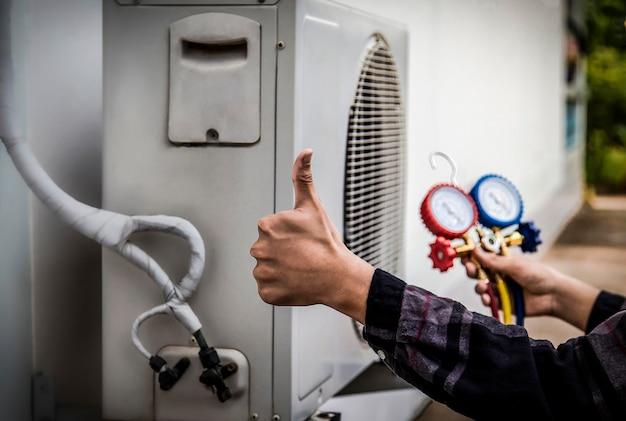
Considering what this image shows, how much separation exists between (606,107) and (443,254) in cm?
822

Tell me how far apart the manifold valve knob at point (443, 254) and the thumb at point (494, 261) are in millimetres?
165

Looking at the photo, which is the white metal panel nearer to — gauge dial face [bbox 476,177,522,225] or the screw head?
the screw head

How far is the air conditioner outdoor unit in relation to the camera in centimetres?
109

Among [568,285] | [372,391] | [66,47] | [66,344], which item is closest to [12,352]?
[66,344]

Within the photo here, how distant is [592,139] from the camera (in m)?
8.63

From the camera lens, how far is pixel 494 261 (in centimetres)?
136

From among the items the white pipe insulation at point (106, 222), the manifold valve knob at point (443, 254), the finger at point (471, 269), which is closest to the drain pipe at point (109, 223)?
the white pipe insulation at point (106, 222)

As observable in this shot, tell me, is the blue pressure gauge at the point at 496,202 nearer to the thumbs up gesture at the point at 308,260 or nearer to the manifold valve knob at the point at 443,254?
the manifold valve knob at the point at 443,254

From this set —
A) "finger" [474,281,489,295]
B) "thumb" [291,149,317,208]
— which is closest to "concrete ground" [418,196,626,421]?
"finger" [474,281,489,295]

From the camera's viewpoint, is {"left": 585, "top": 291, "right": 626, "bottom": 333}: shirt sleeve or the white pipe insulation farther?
{"left": 585, "top": 291, "right": 626, "bottom": 333}: shirt sleeve

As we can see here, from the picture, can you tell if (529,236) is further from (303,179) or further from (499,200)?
(303,179)

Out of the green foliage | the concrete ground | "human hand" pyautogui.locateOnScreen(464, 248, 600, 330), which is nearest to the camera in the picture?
"human hand" pyautogui.locateOnScreen(464, 248, 600, 330)

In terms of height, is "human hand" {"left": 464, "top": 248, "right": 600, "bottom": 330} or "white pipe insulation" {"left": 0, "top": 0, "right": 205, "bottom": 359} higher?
"white pipe insulation" {"left": 0, "top": 0, "right": 205, "bottom": 359}

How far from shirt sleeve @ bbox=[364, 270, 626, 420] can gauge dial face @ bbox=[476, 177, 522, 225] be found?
1.44 feet
